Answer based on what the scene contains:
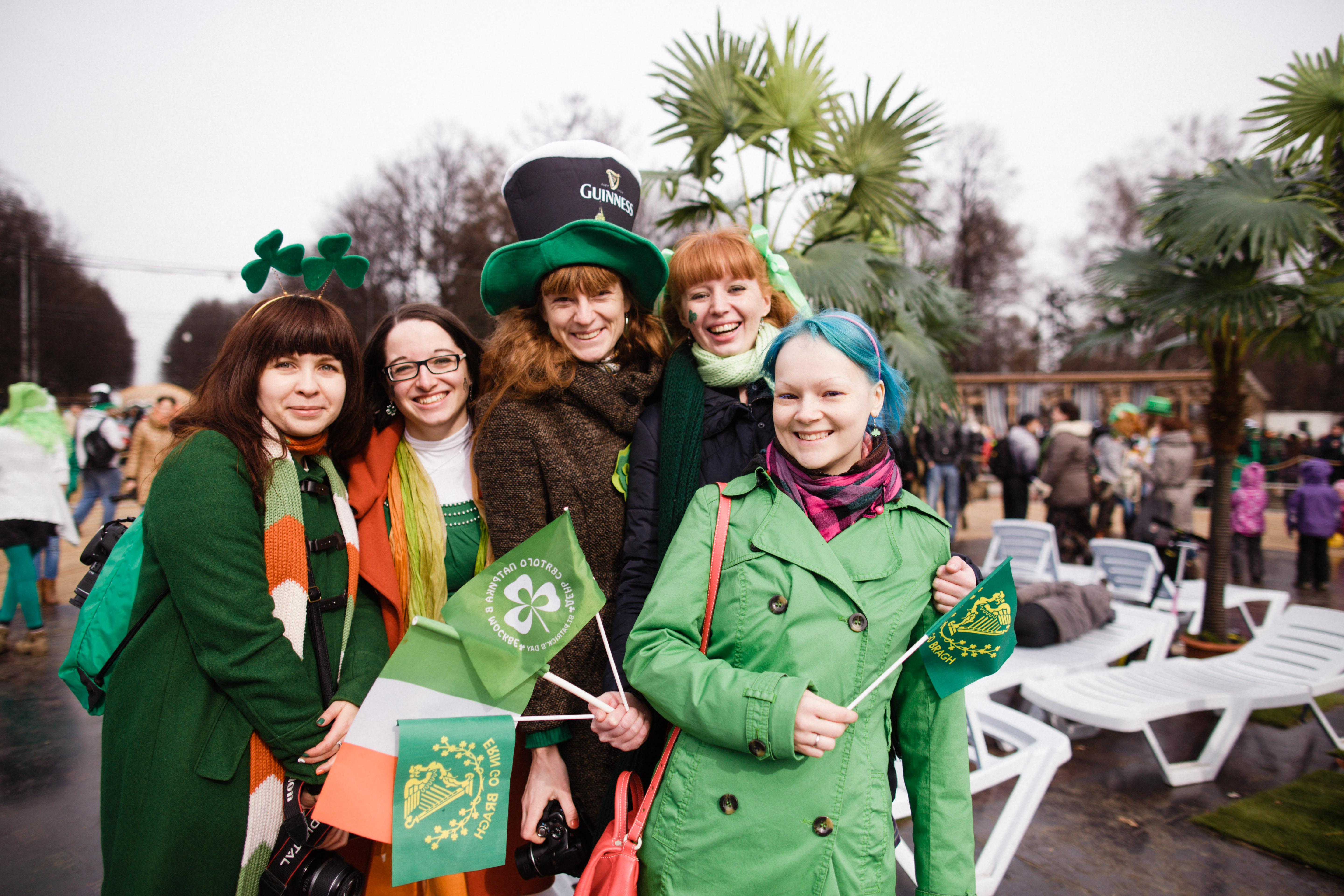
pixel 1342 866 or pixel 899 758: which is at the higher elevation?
pixel 899 758

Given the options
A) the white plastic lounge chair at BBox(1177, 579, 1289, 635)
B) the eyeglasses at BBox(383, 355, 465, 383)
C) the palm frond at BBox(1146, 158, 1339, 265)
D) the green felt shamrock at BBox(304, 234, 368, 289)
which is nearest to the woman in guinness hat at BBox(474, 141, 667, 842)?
the eyeglasses at BBox(383, 355, 465, 383)

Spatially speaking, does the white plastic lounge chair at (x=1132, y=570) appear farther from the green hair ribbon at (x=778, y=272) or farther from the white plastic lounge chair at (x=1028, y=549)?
the green hair ribbon at (x=778, y=272)

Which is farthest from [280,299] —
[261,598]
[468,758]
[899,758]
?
[899,758]

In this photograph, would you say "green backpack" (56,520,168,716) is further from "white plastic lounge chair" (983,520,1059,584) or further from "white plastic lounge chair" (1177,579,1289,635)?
"white plastic lounge chair" (1177,579,1289,635)

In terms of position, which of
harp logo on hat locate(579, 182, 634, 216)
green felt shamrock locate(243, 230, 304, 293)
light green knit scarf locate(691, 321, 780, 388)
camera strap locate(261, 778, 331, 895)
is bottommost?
camera strap locate(261, 778, 331, 895)

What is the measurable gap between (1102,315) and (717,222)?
349cm

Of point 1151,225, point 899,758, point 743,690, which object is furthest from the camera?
point 1151,225

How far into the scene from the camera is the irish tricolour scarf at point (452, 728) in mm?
1480

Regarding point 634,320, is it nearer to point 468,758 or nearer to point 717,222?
point 468,758

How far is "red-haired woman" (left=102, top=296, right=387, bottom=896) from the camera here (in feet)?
5.09

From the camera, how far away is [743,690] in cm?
134

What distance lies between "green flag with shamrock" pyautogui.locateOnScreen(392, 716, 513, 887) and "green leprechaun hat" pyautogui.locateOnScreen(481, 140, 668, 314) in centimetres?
119

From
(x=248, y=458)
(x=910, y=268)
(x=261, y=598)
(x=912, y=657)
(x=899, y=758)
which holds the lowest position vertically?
(x=899, y=758)

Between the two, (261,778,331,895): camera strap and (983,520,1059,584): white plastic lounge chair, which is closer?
(261,778,331,895): camera strap
